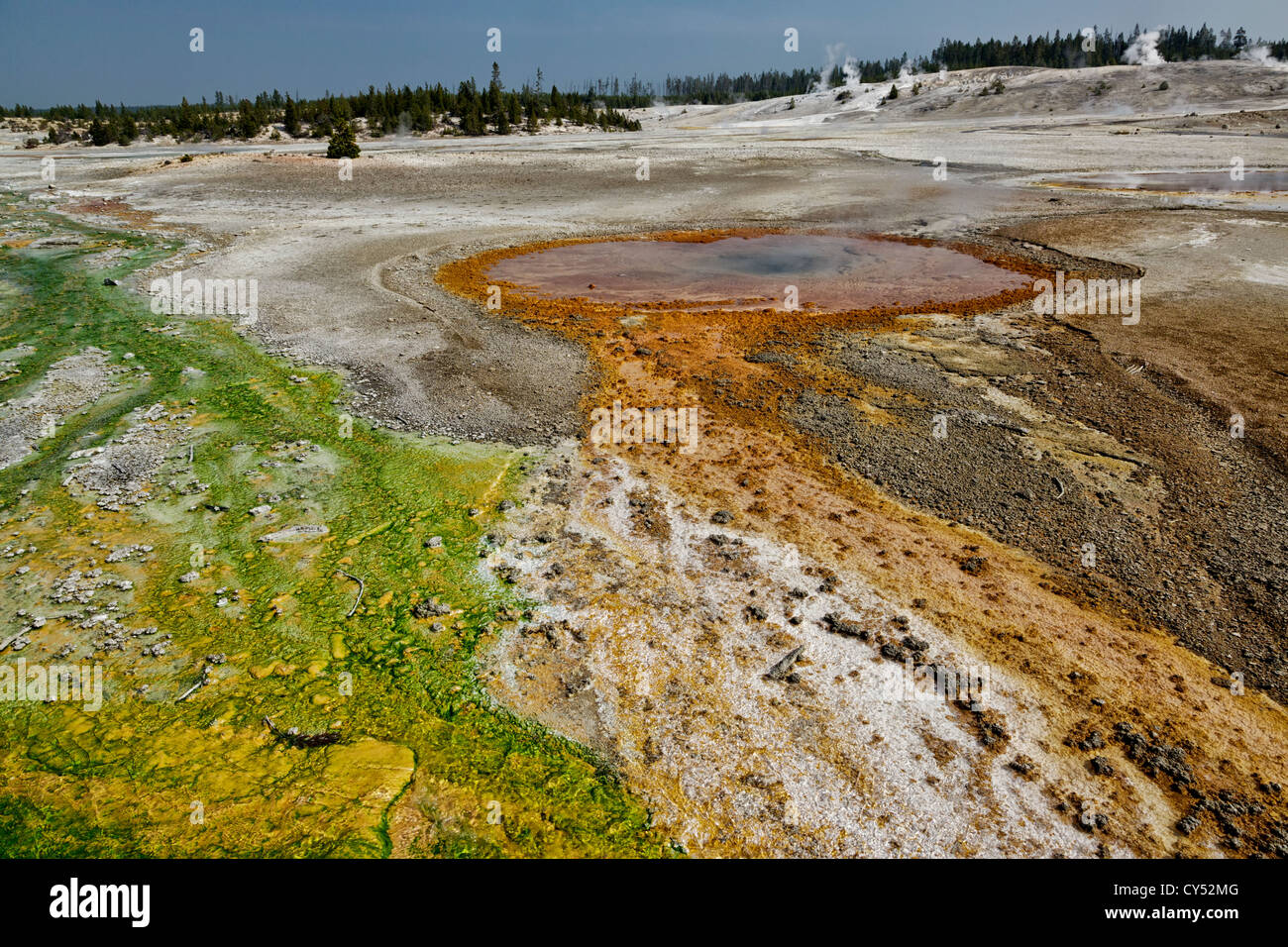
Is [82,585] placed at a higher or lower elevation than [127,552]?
lower

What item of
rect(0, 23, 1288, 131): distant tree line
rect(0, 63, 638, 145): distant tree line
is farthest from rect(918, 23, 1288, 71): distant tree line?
A: rect(0, 63, 638, 145): distant tree line

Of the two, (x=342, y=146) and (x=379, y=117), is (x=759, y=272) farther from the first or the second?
(x=379, y=117)

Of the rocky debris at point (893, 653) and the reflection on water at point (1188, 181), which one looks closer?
the rocky debris at point (893, 653)

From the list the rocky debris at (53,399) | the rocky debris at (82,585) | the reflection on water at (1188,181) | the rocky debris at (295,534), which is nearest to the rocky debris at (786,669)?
the rocky debris at (295,534)

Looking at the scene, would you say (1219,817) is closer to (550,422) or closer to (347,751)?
(347,751)

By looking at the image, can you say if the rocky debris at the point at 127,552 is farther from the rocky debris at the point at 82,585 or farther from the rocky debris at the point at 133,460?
the rocky debris at the point at 133,460

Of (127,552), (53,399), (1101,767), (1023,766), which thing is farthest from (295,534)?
(1101,767)

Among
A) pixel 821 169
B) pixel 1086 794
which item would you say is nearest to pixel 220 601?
pixel 1086 794
